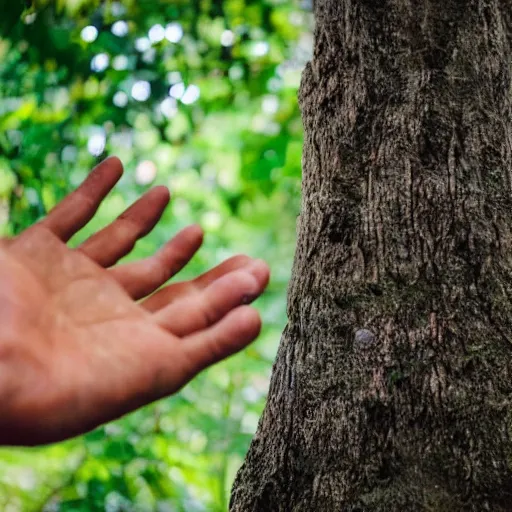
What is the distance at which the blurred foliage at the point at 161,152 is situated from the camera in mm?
2033

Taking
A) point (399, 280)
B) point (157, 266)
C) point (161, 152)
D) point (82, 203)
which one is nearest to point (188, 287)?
point (157, 266)

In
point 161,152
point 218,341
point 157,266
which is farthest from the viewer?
point 161,152

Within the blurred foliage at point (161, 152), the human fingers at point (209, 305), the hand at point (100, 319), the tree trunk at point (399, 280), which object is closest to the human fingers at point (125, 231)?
the hand at point (100, 319)

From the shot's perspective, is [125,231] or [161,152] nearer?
[125,231]

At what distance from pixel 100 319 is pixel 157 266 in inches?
4.9

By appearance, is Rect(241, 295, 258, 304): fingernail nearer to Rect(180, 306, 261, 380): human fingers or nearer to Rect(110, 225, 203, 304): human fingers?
Rect(180, 306, 261, 380): human fingers

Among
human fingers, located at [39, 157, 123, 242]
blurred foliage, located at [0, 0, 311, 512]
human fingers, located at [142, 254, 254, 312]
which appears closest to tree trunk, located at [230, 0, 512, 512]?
human fingers, located at [142, 254, 254, 312]

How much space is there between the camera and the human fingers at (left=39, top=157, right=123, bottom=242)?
35.4 inches

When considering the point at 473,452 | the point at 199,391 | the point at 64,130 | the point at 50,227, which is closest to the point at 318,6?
the point at 50,227

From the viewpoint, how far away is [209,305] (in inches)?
32.0

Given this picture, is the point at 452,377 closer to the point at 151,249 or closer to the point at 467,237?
the point at 467,237

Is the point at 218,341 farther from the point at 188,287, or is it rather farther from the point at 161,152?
the point at 161,152

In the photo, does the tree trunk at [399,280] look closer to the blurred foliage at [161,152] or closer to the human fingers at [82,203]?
the human fingers at [82,203]

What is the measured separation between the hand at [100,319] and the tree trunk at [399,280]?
0.64 feet
